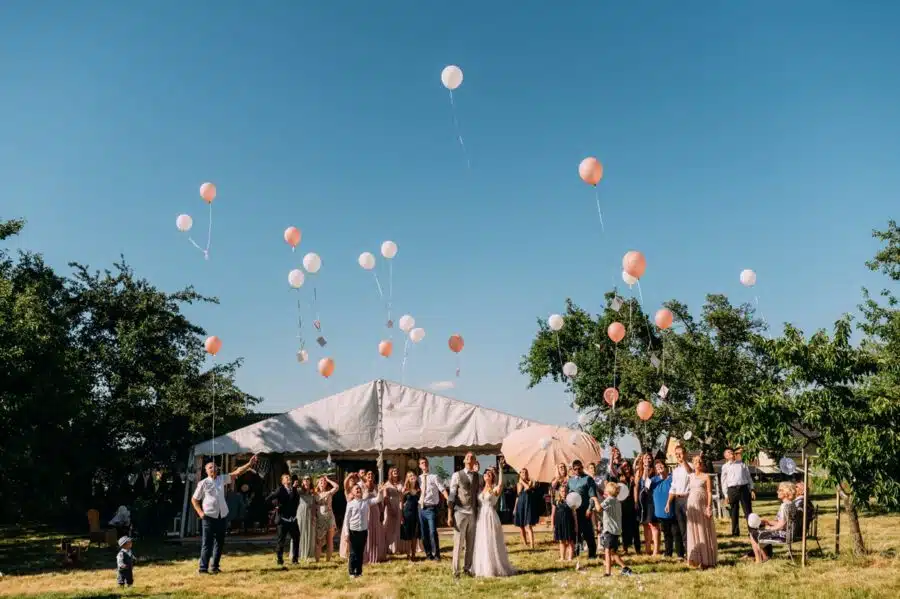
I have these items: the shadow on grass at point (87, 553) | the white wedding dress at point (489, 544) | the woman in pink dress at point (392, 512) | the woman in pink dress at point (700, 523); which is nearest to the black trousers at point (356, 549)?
the white wedding dress at point (489, 544)

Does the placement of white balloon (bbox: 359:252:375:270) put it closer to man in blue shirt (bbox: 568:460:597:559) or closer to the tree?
man in blue shirt (bbox: 568:460:597:559)

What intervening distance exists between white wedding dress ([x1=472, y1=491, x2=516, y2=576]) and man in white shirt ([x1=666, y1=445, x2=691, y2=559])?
2.50m

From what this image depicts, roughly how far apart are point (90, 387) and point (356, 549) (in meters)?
15.6

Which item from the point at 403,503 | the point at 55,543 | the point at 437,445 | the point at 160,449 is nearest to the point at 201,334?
the point at 160,449

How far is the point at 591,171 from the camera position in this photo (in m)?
10.9

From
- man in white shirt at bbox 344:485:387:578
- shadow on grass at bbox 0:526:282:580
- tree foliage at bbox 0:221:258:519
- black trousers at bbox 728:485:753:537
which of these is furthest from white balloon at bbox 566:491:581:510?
tree foliage at bbox 0:221:258:519

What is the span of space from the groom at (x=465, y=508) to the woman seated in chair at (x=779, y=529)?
3.97m

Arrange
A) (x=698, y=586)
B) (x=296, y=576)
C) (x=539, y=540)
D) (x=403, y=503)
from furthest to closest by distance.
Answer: (x=539, y=540) → (x=403, y=503) → (x=296, y=576) → (x=698, y=586)

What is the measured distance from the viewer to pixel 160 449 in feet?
74.0

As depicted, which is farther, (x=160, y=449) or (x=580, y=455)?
(x=160, y=449)

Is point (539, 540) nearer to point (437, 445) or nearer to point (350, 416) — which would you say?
point (437, 445)

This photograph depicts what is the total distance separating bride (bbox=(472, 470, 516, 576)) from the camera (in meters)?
9.56

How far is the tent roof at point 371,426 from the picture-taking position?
17328 mm

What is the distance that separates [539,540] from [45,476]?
1244 centimetres
